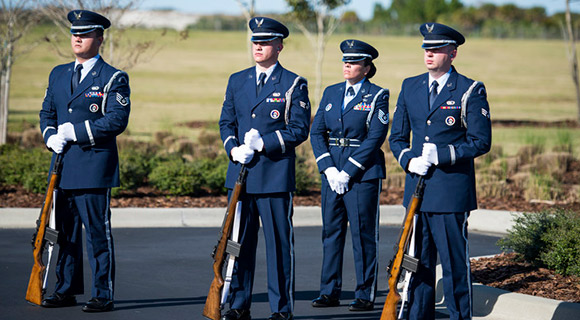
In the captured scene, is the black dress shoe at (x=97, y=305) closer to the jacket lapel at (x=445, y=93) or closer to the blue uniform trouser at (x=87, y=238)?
the blue uniform trouser at (x=87, y=238)

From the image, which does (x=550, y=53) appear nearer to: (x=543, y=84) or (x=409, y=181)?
(x=543, y=84)

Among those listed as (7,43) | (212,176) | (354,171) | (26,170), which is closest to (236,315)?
(354,171)

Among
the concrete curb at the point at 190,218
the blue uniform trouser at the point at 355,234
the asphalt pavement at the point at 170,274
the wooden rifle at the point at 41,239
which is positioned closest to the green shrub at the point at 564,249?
the asphalt pavement at the point at 170,274

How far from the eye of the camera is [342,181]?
22.7ft

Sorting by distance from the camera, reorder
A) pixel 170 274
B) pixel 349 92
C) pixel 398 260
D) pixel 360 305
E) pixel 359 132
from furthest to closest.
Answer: pixel 170 274, pixel 349 92, pixel 359 132, pixel 360 305, pixel 398 260

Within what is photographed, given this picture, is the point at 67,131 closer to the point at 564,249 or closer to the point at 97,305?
the point at 97,305

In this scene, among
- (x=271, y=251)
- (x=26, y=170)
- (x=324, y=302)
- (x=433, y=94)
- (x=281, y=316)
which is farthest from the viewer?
(x=26, y=170)

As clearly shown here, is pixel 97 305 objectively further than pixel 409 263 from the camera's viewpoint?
Yes

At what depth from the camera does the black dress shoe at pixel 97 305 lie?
21.4 feet

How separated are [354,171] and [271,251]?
105 cm

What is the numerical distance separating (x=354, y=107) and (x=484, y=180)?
22.9 ft

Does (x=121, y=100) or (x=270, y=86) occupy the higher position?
(x=270, y=86)

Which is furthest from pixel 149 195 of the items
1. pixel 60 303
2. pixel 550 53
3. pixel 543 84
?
pixel 550 53

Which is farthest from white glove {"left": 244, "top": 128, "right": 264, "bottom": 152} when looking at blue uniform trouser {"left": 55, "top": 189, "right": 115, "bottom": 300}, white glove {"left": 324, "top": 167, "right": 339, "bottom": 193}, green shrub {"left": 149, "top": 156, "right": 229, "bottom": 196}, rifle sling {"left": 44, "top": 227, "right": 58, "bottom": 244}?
green shrub {"left": 149, "top": 156, "right": 229, "bottom": 196}
